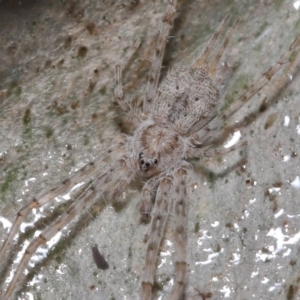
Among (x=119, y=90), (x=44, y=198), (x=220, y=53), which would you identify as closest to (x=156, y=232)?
(x=44, y=198)

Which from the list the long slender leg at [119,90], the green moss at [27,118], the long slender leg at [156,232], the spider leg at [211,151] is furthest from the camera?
the green moss at [27,118]

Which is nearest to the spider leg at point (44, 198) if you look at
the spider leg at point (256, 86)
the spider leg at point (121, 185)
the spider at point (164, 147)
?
the spider at point (164, 147)

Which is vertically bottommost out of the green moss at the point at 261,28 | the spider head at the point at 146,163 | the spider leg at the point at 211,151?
the spider head at the point at 146,163

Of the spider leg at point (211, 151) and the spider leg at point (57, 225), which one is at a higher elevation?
the spider leg at point (211, 151)

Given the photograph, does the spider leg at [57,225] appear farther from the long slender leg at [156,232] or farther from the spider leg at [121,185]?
the long slender leg at [156,232]

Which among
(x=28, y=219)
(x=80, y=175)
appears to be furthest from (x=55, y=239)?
(x=80, y=175)

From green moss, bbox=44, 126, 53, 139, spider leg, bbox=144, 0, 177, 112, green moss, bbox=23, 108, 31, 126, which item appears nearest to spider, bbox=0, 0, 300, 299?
spider leg, bbox=144, 0, 177, 112
